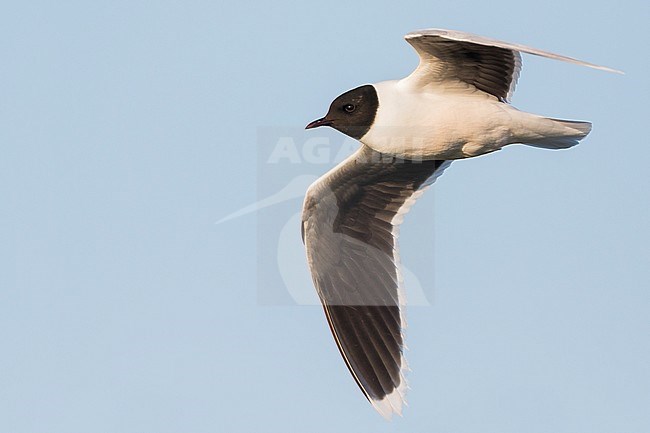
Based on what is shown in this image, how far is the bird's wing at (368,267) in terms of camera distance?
10.5m

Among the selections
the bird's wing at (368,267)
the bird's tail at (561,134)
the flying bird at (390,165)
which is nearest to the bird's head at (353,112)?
the flying bird at (390,165)

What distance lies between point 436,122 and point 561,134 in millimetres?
988

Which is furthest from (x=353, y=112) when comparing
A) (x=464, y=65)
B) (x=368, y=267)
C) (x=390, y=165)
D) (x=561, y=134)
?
(x=368, y=267)

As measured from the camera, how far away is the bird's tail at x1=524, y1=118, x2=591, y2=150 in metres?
9.21

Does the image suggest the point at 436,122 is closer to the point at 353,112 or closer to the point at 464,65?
the point at 464,65

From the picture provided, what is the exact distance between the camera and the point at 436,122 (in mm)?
9156

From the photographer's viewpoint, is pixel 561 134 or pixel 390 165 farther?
pixel 390 165

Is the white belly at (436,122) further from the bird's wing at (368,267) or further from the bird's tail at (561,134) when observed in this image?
the bird's wing at (368,267)

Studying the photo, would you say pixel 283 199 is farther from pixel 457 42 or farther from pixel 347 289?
pixel 457 42

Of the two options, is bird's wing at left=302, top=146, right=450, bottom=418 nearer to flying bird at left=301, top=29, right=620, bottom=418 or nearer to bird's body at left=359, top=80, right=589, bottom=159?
flying bird at left=301, top=29, right=620, bottom=418

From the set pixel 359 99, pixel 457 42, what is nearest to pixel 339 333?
pixel 359 99

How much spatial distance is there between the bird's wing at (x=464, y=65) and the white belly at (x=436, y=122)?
4.8 inches

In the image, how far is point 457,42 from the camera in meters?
8.66

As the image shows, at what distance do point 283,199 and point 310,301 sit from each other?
1257mm
